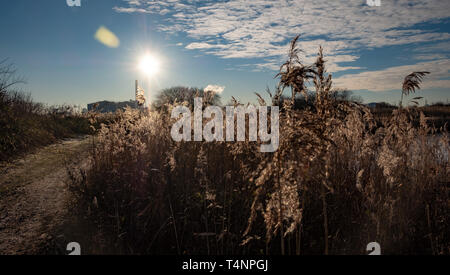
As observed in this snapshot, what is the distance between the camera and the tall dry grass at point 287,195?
A: 2.40 m

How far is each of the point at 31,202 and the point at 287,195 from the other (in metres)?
Result: 4.64

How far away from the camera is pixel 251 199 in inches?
156

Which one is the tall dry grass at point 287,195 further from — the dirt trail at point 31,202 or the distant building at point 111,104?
the distant building at point 111,104

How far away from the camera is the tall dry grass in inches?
94.6

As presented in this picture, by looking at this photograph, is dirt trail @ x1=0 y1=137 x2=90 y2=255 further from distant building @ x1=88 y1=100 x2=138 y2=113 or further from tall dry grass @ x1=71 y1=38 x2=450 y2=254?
distant building @ x1=88 y1=100 x2=138 y2=113

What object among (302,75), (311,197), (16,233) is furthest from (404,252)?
(16,233)

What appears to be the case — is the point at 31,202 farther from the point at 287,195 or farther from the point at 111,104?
the point at 111,104

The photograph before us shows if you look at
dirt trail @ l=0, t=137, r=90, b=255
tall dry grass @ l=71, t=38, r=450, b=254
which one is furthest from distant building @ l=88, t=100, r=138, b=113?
tall dry grass @ l=71, t=38, r=450, b=254

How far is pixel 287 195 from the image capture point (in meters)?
2.40

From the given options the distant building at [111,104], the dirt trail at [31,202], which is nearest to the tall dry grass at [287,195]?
the dirt trail at [31,202]

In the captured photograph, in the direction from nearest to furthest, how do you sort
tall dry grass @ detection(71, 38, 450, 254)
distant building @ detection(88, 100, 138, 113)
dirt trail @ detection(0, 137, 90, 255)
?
tall dry grass @ detection(71, 38, 450, 254) < dirt trail @ detection(0, 137, 90, 255) < distant building @ detection(88, 100, 138, 113)

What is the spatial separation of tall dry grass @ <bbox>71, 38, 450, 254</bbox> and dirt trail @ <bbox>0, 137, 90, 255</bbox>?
523 mm

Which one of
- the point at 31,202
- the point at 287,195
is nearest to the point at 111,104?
the point at 31,202

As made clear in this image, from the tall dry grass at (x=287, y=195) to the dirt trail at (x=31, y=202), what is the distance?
523mm
